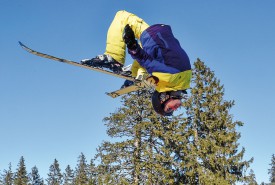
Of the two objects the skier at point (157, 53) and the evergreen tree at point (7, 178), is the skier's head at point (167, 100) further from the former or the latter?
the evergreen tree at point (7, 178)

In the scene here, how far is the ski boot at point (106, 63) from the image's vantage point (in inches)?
205

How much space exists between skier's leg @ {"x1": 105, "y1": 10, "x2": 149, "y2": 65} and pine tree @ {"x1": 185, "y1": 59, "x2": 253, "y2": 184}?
656 inches

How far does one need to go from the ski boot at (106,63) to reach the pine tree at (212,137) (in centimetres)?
1642

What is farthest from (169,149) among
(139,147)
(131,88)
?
(131,88)

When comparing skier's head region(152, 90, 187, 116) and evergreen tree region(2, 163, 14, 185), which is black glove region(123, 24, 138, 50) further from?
evergreen tree region(2, 163, 14, 185)

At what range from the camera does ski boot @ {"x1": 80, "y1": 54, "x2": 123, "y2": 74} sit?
5.20 meters

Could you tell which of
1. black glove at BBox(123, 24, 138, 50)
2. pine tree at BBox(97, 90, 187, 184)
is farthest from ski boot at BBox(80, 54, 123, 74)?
pine tree at BBox(97, 90, 187, 184)

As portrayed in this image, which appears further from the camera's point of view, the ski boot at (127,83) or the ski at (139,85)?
the ski boot at (127,83)

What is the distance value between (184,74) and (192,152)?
57.7ft

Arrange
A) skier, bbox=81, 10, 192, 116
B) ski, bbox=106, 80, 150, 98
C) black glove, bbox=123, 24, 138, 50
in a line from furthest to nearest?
ski, bbox=106, 80, 150, 98 → skier, bbox=81, 10, 192, 116 → black glove, bbox=123, 24, 138, 50

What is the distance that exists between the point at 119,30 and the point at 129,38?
1.28ft

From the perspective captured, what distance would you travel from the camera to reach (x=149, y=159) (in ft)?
66.2

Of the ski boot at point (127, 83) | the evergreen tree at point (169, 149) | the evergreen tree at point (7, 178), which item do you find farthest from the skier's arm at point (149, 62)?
the evergreen tree at point (7, 178)

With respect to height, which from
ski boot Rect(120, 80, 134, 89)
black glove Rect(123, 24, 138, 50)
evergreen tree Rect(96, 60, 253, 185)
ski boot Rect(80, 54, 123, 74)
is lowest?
black glove Rect(123, 24, 138, 50)
